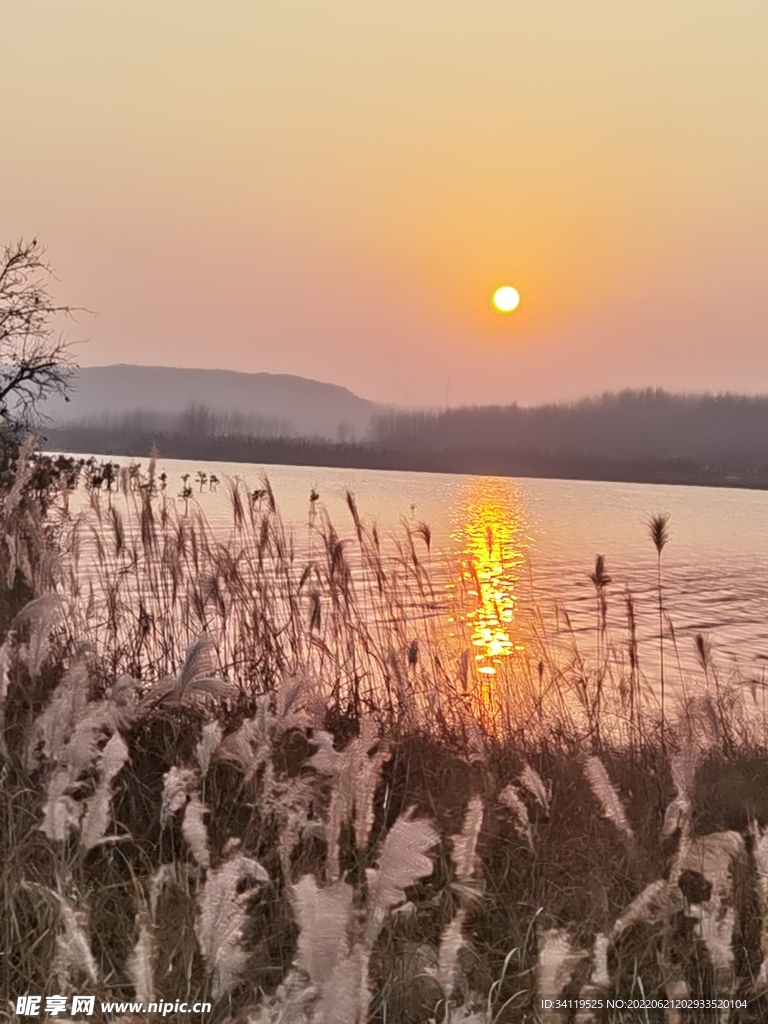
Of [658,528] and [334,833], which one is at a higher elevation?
[658,528]

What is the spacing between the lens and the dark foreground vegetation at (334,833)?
2.04 m

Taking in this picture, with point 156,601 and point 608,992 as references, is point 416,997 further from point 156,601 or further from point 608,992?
point 156,601

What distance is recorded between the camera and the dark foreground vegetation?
2039 mm

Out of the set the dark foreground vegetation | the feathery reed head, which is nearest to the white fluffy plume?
the dark foreground vegetation

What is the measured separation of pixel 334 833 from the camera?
2064 millimetres

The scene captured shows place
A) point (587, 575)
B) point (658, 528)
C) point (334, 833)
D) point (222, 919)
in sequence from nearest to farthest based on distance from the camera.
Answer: point (222, 919), point (334, 833), point (658, 528), point (587, 575)

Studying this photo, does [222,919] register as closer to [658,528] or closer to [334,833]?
[334,833]

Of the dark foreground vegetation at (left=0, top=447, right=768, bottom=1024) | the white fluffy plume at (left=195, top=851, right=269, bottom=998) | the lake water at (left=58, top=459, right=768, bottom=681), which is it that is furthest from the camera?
the lake water at (left=58, top=459, right=768, bottom=681)

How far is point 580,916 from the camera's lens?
10.5ft

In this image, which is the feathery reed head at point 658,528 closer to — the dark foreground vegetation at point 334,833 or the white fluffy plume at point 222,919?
the dark foreground vegetation at point 334,833

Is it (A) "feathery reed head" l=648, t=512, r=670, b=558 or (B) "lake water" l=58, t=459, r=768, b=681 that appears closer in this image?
(A) "feathery reed head" l=648, t=512, r=670, b=558

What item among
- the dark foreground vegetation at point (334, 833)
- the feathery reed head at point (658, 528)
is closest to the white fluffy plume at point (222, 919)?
the dark foreground vegetation at point (334, 833)

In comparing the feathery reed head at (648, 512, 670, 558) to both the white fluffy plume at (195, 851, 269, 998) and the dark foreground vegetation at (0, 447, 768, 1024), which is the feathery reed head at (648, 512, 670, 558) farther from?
the white fluffy plume at (195, 851, 269, 998)

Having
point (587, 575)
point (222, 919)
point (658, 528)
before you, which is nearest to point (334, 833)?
point (222, 919)
